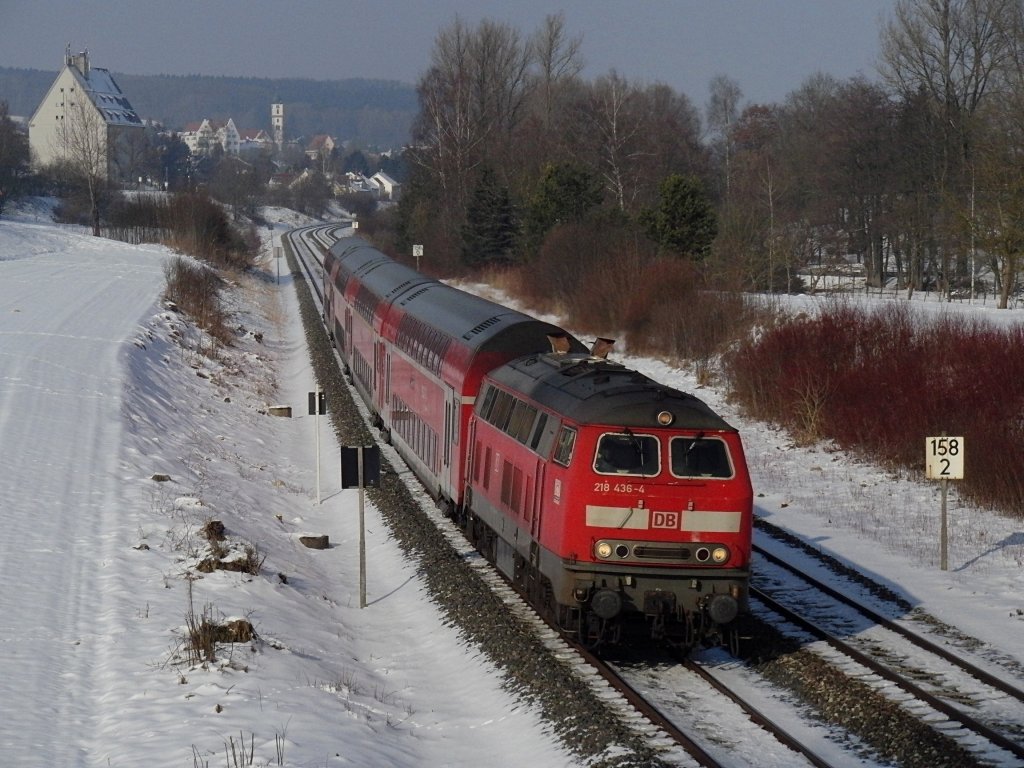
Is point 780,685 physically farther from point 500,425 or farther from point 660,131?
point 660,131

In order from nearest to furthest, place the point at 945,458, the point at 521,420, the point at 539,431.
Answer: the point at 539,431, the point at 521,420, the point at 945,458

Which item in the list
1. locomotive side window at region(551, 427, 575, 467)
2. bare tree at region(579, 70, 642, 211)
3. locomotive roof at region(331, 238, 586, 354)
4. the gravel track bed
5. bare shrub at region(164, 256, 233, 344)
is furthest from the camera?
bare tree at region(579, 70, 642, 211)

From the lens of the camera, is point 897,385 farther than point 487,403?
Yes

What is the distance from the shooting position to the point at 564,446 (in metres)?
13.4

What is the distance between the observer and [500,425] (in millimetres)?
16078

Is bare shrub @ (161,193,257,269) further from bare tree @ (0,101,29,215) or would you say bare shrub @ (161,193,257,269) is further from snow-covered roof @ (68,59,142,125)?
snow-covered roof @ (68,59,142,125)

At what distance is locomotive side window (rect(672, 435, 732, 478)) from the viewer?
513 inches

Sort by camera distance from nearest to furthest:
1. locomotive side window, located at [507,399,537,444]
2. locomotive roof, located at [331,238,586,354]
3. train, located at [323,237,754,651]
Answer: train, located at [323,237,754,651], locomotive side window, located at [507,399,537,444], locomotive roof, located at [331,238,586,354]

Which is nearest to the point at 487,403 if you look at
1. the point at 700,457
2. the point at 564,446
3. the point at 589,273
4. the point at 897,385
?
the point at 564,446

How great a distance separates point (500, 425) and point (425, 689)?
3.73 metres

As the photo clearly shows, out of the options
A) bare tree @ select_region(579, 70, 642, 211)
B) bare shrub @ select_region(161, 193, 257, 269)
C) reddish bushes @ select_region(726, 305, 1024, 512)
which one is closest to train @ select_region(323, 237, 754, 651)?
reddish bushes @ select_region(726, 305, 1024, 512)

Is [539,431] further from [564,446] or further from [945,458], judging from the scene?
[945,458]

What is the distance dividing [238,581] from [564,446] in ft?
17.6

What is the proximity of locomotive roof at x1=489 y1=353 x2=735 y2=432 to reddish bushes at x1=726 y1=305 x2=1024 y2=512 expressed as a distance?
1013 cm
